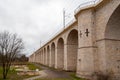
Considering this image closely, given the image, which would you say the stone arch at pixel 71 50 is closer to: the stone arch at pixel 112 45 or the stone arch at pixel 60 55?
the stone arch at pixel 60 55

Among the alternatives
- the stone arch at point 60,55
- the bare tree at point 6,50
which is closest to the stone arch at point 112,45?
the bare tree at point 6,50

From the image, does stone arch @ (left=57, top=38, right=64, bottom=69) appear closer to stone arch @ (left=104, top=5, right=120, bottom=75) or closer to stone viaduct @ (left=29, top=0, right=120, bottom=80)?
stone viaduct @ (left=29, top=0, right=120, bottom=80)

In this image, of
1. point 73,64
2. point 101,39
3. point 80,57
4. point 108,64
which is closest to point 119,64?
point 108,64

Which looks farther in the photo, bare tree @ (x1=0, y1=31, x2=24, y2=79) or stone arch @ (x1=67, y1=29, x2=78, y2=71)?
stone arch @ (x1=67, y1=29, x2=78, y2=71)

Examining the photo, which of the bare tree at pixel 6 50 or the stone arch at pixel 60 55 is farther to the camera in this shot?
the stone arch at pixel 60 55

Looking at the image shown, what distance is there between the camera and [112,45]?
24.2m

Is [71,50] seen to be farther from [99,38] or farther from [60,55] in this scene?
[99,38]

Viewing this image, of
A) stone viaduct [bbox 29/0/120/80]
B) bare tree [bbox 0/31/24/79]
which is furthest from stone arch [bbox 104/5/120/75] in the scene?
bare tree [bbox 0/31/24/79]

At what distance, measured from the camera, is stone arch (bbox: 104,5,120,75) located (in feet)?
77.4

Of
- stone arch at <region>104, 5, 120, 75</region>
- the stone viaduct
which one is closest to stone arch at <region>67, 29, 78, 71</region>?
the stone viaduct

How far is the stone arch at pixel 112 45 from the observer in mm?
23578

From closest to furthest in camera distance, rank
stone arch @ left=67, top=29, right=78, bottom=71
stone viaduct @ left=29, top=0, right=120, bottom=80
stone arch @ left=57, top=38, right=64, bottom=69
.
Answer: stone viaduct @ left=29, top=0, right=120, bottom=80, stone arch @ left=67, top=29, right=78, bottom=71, stone arch @ left=57, top=38, right=64, bottom=69

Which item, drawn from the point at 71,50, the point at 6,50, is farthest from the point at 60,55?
the point at 6,50

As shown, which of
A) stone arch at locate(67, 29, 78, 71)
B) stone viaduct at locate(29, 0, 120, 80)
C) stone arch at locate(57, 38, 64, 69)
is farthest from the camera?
stone arch at locate(57, 38, 64, 69)
